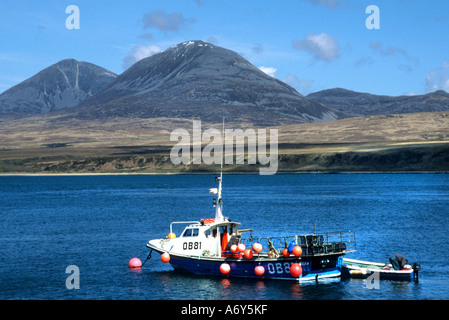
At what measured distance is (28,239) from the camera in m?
65.9

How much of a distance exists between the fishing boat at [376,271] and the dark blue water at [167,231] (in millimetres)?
634

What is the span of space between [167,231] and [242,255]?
2765 centimetres

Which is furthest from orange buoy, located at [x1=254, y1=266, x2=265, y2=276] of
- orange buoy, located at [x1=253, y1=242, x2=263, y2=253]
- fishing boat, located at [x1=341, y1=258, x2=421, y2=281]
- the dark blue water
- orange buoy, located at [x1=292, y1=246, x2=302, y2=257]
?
fishing boat, located at [x1=341, y1=258, x2=421, y2=281]

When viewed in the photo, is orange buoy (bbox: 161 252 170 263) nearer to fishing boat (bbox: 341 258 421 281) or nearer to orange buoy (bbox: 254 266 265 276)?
orange buoy (bbox: 254 266 265 276)

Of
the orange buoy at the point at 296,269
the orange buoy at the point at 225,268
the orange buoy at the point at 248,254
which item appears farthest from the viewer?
the orange buoy at the point at 225,268

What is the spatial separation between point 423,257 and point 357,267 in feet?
34.3

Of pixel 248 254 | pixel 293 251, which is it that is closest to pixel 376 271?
pixel 293 251

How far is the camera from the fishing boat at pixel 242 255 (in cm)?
4238

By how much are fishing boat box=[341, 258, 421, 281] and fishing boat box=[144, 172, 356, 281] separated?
0.99 meters

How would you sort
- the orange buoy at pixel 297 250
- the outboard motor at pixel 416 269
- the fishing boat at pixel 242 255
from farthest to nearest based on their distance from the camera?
1. the outboard motor at pixel 416 269
2. the fishing boat at pixel 242 255
3. the orange buoy at pixel 297 250

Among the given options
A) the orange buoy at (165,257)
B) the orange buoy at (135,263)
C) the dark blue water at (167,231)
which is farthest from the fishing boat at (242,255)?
the orange buoy at (135,263)

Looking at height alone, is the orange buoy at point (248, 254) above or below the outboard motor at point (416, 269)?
above

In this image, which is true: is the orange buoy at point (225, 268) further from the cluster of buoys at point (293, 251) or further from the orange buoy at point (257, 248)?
the cluster of buoys at point (293, 251)
